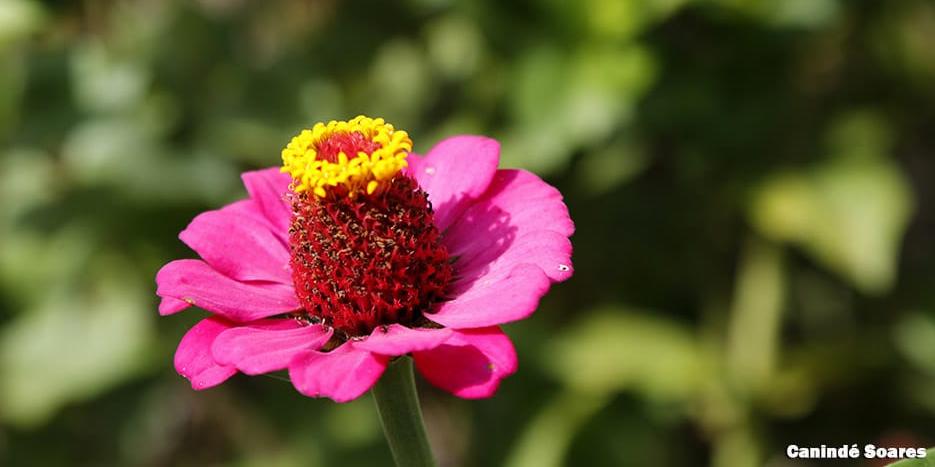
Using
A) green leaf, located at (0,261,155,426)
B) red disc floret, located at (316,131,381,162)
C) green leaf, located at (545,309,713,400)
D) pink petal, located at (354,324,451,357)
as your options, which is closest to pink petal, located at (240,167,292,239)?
red disc floret, located at (316,131,381,162)

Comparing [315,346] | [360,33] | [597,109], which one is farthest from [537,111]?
[315,346]

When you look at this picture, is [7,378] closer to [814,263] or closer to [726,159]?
[726,159]

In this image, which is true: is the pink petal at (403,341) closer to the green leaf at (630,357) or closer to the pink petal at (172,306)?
the pink petal at (172,306)

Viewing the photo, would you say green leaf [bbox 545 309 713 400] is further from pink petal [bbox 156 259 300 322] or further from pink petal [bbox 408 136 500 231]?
pink petal [bbox 156 259 300 322]

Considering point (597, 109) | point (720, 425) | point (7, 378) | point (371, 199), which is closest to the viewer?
point (371, 199)

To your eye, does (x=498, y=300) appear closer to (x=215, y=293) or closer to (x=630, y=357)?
(x=215, y=293)

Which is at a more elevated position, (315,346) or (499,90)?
(499,90)

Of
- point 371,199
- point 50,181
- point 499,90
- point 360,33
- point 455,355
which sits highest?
point 360,33
